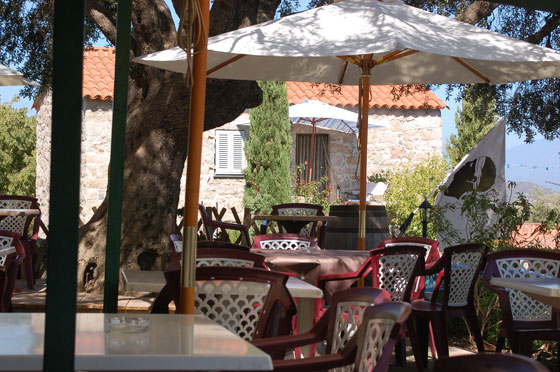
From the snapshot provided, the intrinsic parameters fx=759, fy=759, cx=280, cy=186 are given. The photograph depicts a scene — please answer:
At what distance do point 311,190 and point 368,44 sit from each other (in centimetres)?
1013

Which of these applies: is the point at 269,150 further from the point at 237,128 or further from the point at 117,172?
the point at 117,172

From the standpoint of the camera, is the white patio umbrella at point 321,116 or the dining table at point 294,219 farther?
the white patio umbrella at point 321,116

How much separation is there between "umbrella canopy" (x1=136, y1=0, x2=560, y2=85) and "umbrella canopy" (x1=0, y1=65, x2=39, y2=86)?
317 cm

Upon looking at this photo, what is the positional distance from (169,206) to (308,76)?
1.84 metres

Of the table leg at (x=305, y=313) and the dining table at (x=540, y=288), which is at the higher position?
the dining table at (x=540, y=288)

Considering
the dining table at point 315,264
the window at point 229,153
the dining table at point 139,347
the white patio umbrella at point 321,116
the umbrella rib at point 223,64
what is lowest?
the dining table at point 315,264

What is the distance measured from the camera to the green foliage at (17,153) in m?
16.8

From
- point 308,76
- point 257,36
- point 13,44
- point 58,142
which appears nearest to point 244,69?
point 308,76

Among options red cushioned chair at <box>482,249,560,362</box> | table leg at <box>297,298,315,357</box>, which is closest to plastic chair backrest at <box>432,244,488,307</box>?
red cushioned chair at <box>482,249,560,362</box>

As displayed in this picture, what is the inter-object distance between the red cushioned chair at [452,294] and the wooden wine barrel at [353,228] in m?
2.74

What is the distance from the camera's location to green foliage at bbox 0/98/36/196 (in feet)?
55.2

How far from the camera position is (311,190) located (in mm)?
14789

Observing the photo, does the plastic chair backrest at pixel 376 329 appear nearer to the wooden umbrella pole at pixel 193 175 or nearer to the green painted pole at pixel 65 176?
the wooden umbrella pole at pixel 193 175

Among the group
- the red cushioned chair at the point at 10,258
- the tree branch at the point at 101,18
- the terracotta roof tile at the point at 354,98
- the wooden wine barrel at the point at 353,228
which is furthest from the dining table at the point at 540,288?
the terracotta roof tile at the point at 354,98
